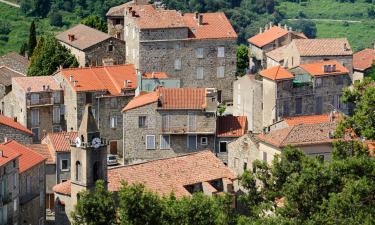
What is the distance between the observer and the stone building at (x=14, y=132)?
→ 86.6 meters

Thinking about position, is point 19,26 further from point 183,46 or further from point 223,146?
point 223,146

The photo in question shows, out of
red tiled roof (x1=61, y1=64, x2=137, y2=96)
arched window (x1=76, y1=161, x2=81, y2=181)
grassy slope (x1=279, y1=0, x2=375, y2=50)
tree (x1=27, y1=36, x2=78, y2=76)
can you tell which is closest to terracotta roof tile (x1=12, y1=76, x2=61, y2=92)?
red tiled roof (x1=61, y1=64, x2=137, y2=96)

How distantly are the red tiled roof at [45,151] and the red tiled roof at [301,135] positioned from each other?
14.8 m

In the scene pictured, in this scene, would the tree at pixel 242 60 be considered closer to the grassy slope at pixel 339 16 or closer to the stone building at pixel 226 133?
the stone building at pixel 226 133

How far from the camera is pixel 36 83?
304 feet

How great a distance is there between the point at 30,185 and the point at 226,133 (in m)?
16.2

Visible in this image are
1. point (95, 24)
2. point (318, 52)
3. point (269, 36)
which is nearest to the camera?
point (318, 52)

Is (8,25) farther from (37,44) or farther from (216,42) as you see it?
(216,42)

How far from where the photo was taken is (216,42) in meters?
101

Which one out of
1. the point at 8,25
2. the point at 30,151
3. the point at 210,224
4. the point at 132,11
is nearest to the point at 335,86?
the point at 132,11

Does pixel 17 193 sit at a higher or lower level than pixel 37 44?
lower

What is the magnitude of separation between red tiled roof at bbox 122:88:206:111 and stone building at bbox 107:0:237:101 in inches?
387

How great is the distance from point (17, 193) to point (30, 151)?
499 cm

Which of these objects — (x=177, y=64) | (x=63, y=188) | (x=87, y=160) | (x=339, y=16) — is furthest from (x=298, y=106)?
(x=339, y=16)
